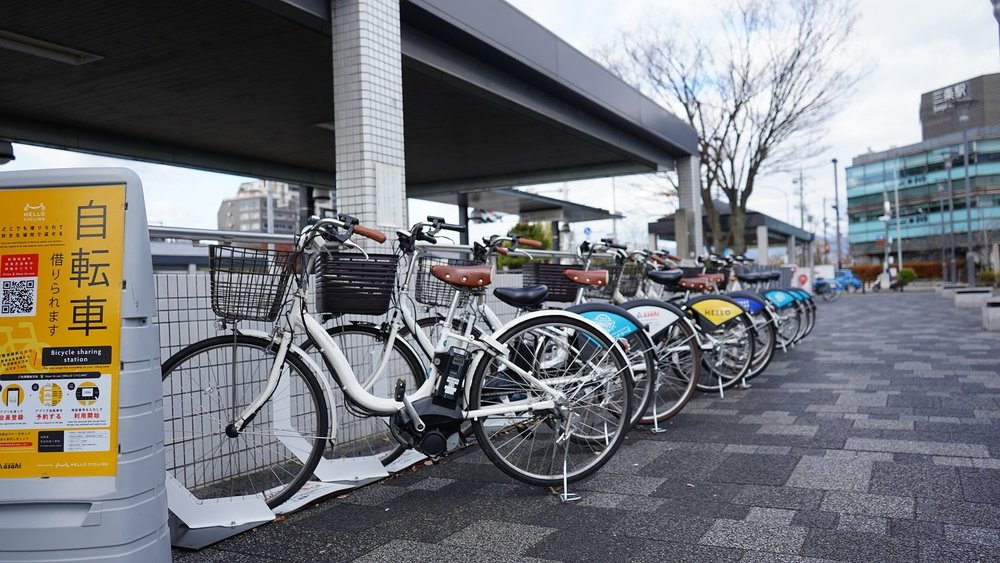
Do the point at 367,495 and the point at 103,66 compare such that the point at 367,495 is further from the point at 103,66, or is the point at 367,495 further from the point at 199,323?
the point at 103,66

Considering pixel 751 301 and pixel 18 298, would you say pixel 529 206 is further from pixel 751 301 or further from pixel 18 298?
pixel 18 298

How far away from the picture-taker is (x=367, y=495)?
3303 millimetres

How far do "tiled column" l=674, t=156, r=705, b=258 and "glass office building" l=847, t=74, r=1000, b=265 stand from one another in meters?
38.6

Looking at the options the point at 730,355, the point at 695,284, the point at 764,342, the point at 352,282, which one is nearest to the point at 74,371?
the point at 352,282

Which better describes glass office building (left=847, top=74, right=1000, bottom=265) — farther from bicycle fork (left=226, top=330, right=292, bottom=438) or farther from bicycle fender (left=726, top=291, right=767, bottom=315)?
bicycle fork (left=226, top=330, right=292, bottom=438)

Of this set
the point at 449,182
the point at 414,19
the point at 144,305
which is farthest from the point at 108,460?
the point at 449,182

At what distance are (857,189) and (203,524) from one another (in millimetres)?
81312

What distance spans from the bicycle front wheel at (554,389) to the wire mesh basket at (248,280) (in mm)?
917

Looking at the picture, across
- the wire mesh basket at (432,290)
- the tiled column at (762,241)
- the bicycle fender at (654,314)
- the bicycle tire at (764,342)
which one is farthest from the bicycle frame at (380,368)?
the tiled column at (762,241)

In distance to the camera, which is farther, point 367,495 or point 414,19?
point 414,19

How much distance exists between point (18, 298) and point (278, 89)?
7.90 metres

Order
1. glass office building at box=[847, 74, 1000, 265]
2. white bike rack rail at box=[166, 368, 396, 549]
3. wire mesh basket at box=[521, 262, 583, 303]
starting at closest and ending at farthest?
white bike rack rail at box=[166, 368, 396, 549]
wire mesh basket at box=[521, 262, 583, 303]
glass office building at box=[847, 74, 1000, 265]

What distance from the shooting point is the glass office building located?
53278 mm

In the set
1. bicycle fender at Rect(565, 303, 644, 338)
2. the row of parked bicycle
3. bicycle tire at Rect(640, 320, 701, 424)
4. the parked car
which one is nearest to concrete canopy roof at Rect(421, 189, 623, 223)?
the parked car
